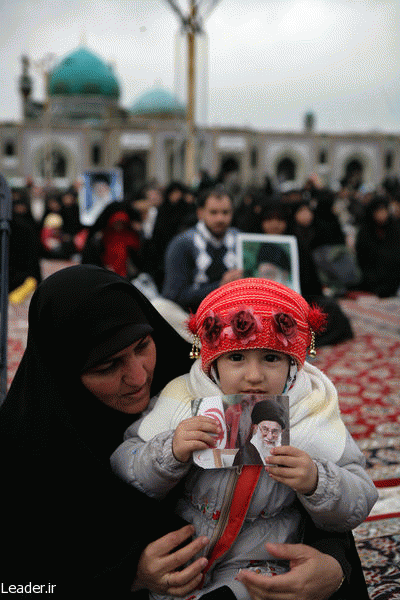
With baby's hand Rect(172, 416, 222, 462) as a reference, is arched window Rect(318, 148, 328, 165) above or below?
above

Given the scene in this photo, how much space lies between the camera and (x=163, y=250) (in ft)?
21.1

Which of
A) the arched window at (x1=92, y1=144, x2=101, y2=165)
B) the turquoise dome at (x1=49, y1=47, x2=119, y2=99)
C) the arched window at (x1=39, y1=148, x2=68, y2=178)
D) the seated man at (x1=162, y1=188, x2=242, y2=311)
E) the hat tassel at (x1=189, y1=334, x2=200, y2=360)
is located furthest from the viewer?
the turquoise dome at (x1=49, y1=47, x2=119, y2=99)

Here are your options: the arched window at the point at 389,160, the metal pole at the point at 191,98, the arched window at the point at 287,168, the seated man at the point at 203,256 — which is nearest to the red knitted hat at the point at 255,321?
the seated man at the point at 203,256

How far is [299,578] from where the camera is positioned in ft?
3.76

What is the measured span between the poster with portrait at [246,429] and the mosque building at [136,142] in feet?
104

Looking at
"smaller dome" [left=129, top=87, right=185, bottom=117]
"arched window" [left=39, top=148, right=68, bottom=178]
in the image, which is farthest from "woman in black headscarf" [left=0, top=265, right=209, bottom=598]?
"smaller dome" [left=129, top=87, right=185, bottom=117]

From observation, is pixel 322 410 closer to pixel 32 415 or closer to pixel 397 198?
pixel 32 415

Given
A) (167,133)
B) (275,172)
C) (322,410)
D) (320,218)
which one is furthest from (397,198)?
(275,172)

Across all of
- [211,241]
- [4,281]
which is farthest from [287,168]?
[4,281]

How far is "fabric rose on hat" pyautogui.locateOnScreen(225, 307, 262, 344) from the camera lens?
117cm

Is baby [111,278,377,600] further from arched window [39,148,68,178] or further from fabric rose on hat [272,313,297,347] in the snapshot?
arched window [39,148,68,178]

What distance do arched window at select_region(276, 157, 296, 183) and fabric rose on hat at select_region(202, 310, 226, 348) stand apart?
1481 inches

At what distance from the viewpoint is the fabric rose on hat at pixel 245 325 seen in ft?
3.84

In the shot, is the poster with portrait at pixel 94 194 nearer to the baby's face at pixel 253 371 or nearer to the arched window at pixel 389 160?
the baby's face at pixel 253 371
